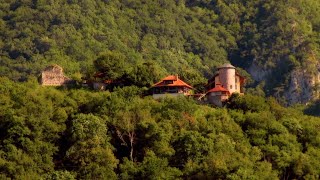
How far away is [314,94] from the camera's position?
182 m

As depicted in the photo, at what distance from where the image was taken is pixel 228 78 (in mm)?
97062

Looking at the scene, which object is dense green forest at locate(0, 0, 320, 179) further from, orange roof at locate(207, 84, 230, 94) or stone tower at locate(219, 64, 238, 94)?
stone tower at locate(219, 64, 238, 94)

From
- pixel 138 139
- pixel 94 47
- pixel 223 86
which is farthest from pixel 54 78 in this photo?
pixel 94 47

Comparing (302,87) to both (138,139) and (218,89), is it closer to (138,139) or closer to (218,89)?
(218,89)

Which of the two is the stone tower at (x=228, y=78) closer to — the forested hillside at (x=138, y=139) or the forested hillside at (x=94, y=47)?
the forested hillside at (x=138, y=139)

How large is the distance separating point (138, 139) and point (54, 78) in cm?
2041

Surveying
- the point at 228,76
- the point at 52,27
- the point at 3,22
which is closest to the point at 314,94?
the point at 52,27

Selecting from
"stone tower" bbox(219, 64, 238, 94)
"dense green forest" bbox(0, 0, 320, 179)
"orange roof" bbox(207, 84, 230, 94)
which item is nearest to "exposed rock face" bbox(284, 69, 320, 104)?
"dense green forest" bbox(0, 0, 320, 179)

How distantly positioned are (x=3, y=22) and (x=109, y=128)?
110 meters

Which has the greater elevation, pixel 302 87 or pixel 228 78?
pixel 302 87

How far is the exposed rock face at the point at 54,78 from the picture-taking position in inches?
3809

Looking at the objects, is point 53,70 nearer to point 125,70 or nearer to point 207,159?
point 125,70

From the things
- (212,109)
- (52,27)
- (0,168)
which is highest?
(52,27)

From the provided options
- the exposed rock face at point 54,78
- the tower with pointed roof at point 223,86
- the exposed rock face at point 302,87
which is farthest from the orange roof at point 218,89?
the exposed rock face at point 302,87
